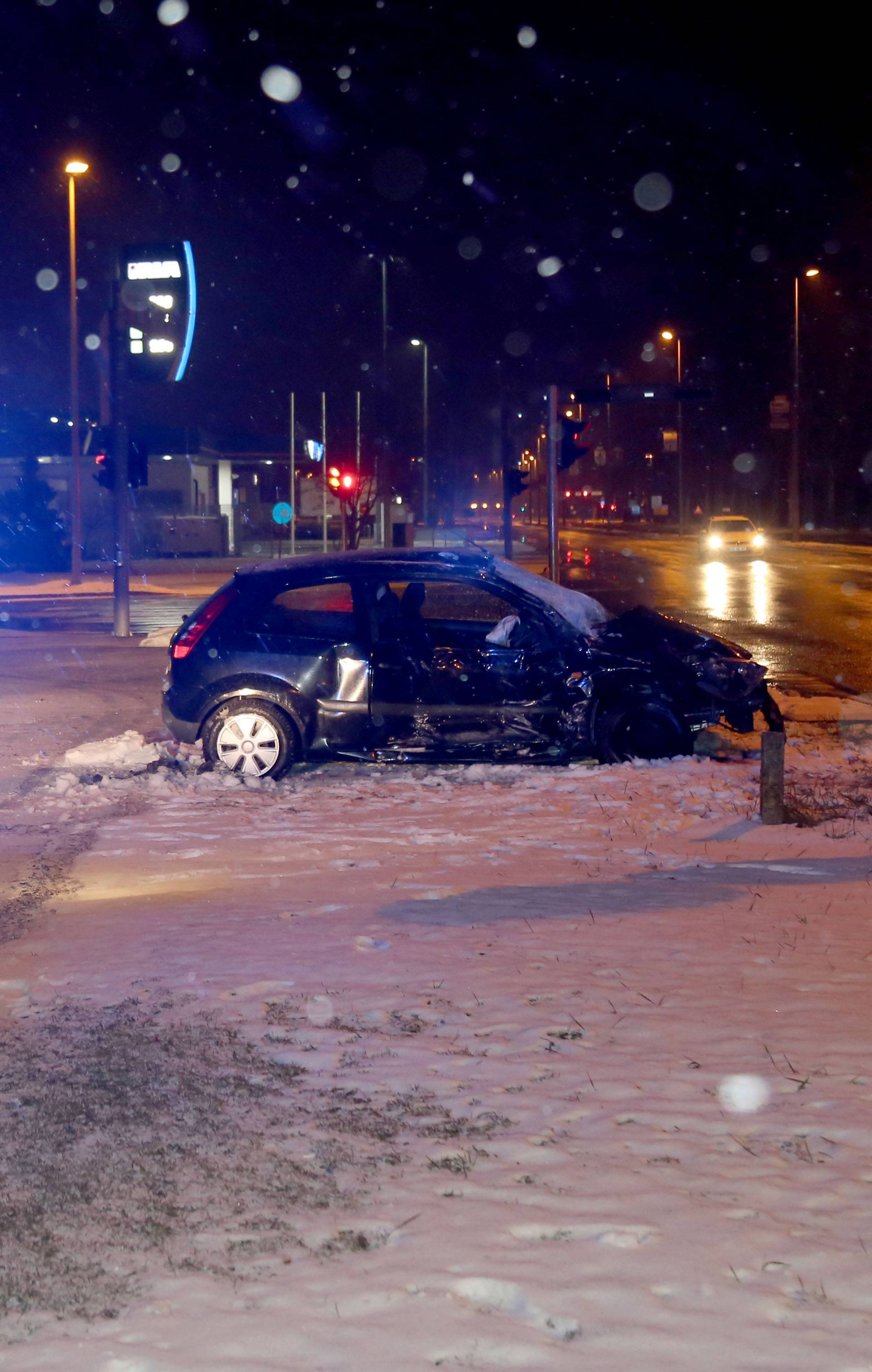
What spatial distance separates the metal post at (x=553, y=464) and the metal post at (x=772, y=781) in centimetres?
1363

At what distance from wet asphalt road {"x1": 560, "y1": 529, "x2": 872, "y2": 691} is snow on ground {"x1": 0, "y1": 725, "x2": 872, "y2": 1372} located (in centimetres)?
917

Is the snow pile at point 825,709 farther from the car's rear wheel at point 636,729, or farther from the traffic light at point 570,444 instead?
the traffic light at point 570,444

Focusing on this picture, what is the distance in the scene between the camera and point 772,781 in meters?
8.22

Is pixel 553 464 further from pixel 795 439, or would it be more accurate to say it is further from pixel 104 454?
pixel 795 439

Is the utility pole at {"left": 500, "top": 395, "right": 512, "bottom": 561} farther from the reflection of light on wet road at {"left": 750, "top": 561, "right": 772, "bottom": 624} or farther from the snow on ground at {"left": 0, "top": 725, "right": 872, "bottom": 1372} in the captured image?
the snow on ground at {"left": 0, "top": 725, "right": 872, "bottom": 1372}

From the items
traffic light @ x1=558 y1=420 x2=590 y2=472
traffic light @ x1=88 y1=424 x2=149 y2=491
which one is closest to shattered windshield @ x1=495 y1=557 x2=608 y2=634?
traffic light @ x1=558 y1=420 x2=590 y2=472

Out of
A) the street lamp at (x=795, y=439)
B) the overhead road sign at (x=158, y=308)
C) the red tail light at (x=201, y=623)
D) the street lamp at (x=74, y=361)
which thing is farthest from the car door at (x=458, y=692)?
the street lamp at (x=795, y=439)

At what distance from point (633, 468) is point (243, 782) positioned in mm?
145129

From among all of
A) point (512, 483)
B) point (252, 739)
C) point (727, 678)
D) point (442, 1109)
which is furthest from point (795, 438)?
point (442, 1109)

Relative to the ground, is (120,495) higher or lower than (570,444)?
lower

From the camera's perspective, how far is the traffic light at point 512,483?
88.2 feet

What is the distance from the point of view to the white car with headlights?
4644cm

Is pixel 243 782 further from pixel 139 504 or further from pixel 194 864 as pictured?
pixel 139 504

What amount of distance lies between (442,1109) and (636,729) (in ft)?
19.8
